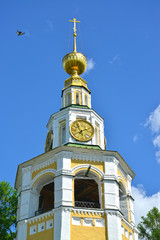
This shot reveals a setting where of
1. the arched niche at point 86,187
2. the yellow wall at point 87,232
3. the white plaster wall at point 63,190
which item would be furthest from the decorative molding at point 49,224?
the arched niche at point 86,187

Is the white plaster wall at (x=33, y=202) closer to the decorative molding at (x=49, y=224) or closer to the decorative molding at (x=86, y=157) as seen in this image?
the decorative molding at (x=49, y=224)

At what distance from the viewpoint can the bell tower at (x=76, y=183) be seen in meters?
17.1

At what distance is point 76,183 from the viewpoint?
20.4 metres

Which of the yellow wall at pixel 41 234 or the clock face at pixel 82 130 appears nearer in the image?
the yellow wall at pixel 41 234

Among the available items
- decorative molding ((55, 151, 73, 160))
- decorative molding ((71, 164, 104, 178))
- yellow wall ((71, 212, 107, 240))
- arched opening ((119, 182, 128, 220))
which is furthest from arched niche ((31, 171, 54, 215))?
arched opening ((119, 182, 128, 220))

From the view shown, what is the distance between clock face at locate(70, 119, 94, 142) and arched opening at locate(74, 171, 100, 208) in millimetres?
1736

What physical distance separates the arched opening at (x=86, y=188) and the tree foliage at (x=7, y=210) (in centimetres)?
413

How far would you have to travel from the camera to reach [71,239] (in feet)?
54.2

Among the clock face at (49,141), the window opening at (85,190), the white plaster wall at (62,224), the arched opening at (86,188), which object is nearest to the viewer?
the white plaster wall at (62,224)

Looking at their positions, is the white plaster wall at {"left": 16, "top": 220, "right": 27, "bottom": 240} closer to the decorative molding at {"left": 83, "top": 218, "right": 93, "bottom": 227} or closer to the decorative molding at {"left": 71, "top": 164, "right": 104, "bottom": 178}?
the decorative molding at {"left": 83, "top": 218, "right": 93, "bottom": 227}

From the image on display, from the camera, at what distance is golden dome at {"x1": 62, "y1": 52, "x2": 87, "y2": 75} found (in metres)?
23.8

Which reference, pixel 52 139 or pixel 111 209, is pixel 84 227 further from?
pixel 52 139

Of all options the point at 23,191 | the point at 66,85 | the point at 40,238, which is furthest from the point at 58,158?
the point at 66,85

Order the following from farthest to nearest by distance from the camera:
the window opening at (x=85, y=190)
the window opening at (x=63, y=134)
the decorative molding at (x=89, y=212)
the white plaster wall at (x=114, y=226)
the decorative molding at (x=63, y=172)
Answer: the window opening at (x=63, y=134), the window opening at (x=85, y=190), the decorative molding at (x=63, y=172), the decorative molding at (x=89, y=212), the white plaster wall at (x=114, y=226)
